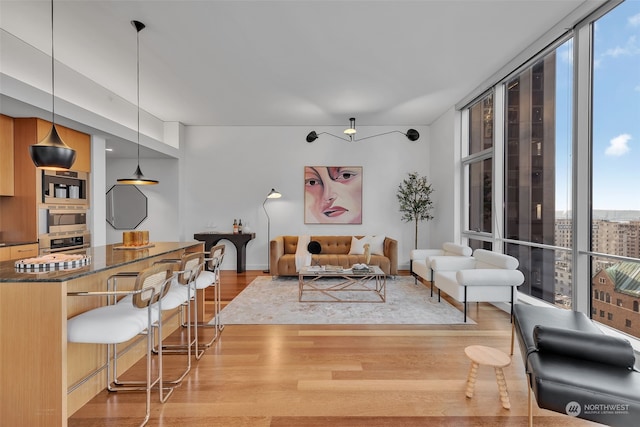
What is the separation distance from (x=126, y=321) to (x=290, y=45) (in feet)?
10.2

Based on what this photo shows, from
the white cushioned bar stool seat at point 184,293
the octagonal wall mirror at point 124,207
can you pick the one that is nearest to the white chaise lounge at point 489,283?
the white cushioned bar stool seat at point 184,293

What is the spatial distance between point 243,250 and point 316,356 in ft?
13.4

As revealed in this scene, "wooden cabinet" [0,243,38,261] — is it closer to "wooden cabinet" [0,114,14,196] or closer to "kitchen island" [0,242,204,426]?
"wooden cabinet" [0,114,14,196]

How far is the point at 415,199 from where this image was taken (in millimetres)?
6426

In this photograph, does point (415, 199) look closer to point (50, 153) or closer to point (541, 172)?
point (541, 172)

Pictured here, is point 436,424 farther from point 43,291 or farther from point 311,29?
point 311,29

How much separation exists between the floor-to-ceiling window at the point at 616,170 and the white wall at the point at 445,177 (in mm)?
2594

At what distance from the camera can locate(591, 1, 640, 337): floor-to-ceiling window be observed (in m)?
2.59

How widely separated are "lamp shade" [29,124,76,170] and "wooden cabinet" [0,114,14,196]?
6.27ft

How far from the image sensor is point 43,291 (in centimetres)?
167

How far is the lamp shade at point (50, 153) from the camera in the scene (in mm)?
2293

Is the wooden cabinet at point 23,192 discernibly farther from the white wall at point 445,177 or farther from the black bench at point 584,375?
the white wall at point 445,177

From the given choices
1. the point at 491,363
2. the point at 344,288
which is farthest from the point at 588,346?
the point at 344,288

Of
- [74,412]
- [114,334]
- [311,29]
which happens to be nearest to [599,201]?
[311,29]
